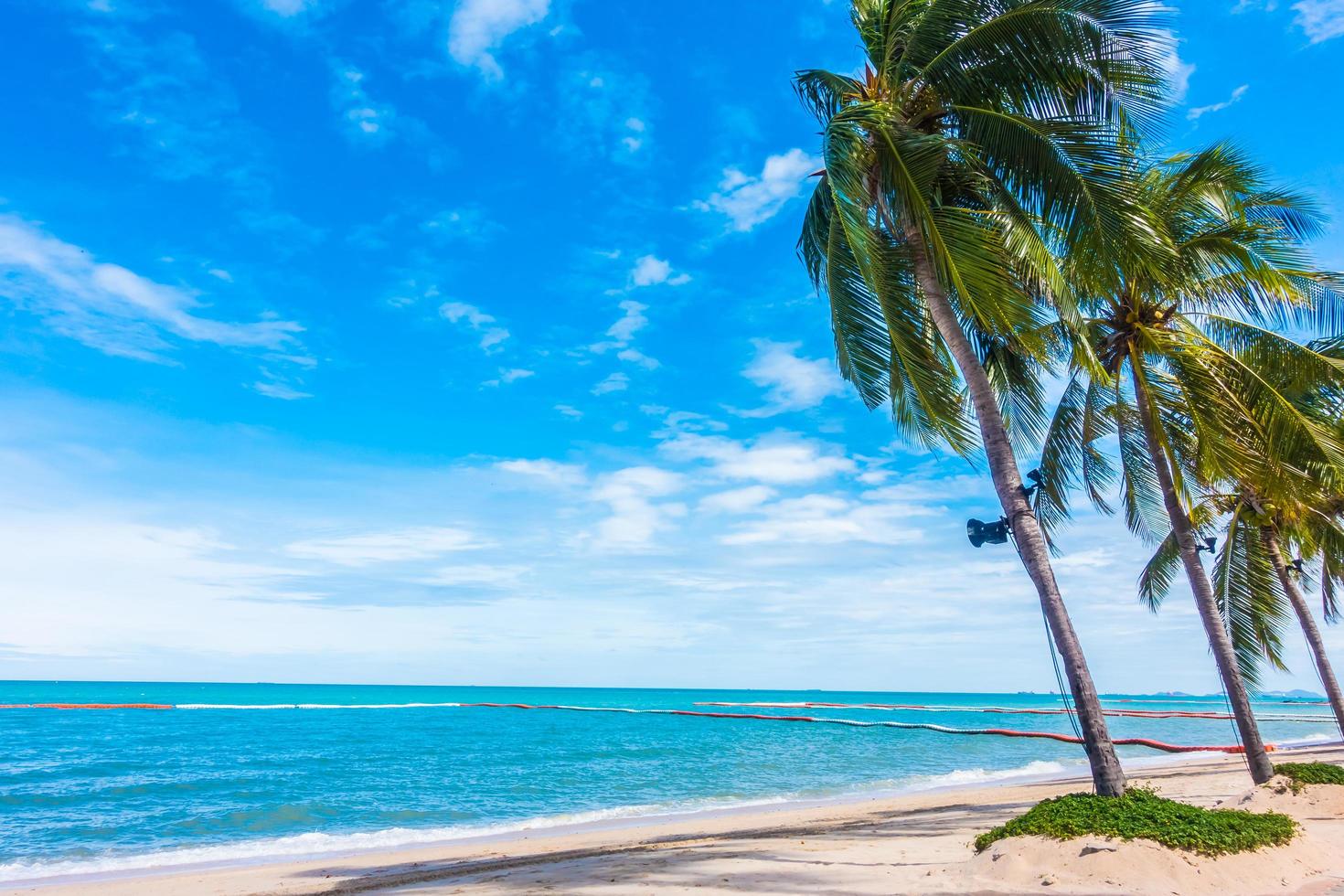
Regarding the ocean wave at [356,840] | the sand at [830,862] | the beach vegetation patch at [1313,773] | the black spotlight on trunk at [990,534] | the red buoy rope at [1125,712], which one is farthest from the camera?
the red buoy rope at [1125,712]

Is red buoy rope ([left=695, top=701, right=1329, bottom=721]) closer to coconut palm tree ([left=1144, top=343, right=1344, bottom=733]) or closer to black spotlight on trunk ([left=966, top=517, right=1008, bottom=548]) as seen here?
coconut palm tree ([left=1144, top=343, right=1344, bottom=733])

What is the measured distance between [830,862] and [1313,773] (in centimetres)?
714

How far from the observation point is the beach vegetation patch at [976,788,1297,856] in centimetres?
617

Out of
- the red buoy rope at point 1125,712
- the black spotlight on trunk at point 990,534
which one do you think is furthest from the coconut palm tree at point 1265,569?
the red buoy rope at point 1125,712

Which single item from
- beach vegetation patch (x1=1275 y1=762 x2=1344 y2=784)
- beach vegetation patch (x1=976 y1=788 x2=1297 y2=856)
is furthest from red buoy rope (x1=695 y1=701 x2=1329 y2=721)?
beach vegetation patch (x1=976 y1=788 x2=1297 y2=856)

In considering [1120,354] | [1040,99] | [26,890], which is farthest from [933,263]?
[26,890]

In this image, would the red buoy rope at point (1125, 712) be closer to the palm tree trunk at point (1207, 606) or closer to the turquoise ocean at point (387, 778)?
the turquoise ocean at point (387, 778)

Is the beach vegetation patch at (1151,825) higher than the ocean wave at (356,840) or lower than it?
higher

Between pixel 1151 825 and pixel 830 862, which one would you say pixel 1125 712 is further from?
pixel 1151 825

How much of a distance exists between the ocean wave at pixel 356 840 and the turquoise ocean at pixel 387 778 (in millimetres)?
82

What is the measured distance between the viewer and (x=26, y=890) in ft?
35.1

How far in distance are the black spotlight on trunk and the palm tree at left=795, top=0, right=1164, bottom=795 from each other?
26 cm

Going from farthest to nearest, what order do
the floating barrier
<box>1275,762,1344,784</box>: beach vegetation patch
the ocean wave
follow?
the floating barrier
the ocean wave
<box>1275,762,1344,784</box>: beach vegetation patch

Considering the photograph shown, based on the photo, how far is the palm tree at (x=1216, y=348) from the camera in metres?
9.83
